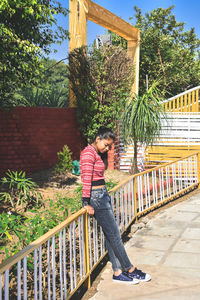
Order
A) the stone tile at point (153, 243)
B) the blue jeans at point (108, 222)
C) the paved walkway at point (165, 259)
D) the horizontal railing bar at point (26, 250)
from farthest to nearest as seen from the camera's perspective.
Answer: the stone tile at point (153, 243), the blue jeans at point (108, 222), the paved walkway at point (165, 259), the horizontal railing bar at point (26, 250)

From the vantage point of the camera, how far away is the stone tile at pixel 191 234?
6.33 metres

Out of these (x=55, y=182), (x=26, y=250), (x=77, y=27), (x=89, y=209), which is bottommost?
(x=55, y=182)

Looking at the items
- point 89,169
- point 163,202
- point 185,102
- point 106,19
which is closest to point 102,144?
point 89,169

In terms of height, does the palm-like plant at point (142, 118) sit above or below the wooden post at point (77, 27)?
below

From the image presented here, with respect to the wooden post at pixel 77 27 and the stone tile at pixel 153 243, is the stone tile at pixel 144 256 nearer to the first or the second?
the stone tile at pixel 153 243

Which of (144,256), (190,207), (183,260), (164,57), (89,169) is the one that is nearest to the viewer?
(89,169)

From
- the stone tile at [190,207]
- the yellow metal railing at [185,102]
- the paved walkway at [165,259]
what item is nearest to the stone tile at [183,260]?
the paved walkway at [165,259]

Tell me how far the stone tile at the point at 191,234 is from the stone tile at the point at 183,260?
802 millimetres

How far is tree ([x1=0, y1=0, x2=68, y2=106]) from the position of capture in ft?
27.2

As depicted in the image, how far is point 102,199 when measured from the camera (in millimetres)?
4480

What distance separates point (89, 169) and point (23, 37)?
6.25 m

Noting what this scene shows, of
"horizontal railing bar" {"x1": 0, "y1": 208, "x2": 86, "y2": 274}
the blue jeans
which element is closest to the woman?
the blue jeans

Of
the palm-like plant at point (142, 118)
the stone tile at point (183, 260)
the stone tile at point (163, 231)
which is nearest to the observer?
the stone tile at point (183, 260)

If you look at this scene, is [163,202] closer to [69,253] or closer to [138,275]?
[69,253]
